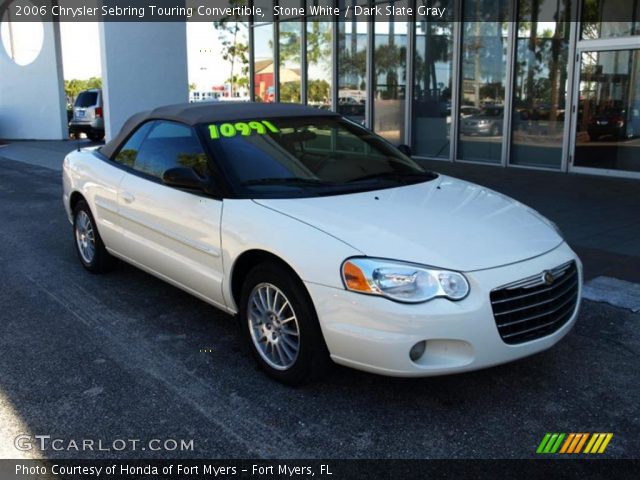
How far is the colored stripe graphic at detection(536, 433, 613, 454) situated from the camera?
119 inches

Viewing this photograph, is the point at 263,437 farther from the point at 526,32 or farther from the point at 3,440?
the point at 526,32

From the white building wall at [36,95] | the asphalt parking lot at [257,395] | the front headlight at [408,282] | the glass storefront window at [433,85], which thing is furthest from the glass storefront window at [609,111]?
the white building wall at [36,95]

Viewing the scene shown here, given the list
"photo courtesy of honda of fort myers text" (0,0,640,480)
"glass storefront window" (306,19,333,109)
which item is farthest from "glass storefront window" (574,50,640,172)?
"glass storefront window" (306,19,333,109)

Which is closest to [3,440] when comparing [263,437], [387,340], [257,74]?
[263,437]

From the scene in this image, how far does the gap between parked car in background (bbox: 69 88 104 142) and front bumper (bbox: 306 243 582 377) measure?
67.7 feet

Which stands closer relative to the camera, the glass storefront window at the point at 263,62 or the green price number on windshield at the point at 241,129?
the green price number on windshield at the point at 241,129

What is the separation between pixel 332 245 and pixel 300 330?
495mm

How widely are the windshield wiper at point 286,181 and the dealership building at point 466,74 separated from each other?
28.0ft

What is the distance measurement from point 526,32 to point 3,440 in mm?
11415

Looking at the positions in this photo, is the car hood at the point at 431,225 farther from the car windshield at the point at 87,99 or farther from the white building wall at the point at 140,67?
Answer: the car windshield at the point at 87,99

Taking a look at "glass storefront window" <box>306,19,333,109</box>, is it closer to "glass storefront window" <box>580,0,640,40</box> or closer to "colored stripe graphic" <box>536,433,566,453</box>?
"glass storefront window" <box>580,0,640,40</box>

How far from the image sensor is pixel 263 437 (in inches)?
123

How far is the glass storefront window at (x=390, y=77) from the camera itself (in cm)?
1429

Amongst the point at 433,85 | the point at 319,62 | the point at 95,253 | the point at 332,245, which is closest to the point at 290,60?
the point at 319,62
